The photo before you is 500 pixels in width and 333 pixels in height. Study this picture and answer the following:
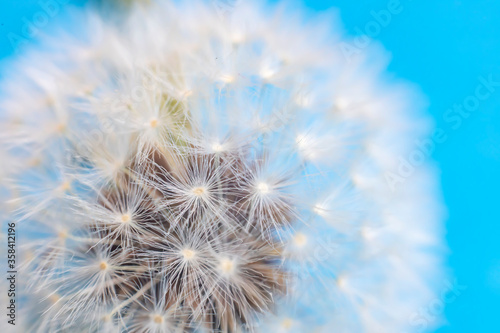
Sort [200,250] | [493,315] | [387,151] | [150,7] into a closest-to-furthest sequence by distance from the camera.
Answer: [200,250]
[387,151]
[150,7]
[493,315]

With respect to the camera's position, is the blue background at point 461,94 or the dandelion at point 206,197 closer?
the dandelion at point 206,197

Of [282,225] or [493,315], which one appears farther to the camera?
[493,315]

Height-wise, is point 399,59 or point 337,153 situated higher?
point 399,59

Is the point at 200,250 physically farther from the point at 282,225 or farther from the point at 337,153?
the point at 337,153

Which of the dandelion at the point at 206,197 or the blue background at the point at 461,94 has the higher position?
the blue background at the point at 461,94

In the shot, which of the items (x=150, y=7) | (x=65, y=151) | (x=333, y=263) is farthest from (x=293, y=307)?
(x=150, y=7)
